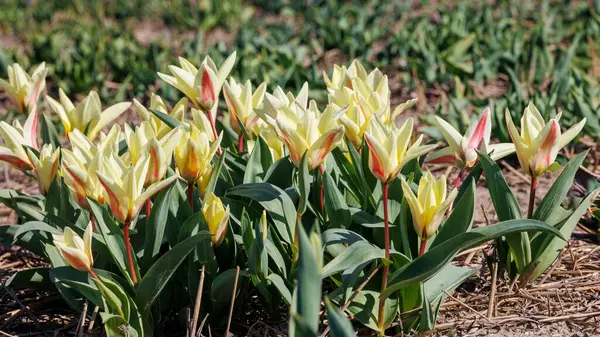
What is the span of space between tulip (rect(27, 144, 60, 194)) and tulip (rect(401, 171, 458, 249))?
0.95 metres

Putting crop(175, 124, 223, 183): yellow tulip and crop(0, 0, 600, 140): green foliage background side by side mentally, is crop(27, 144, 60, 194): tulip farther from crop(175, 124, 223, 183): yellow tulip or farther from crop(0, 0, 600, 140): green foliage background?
crop(0, 0, 600, 140): green foliage background

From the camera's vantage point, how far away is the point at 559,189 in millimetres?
2053

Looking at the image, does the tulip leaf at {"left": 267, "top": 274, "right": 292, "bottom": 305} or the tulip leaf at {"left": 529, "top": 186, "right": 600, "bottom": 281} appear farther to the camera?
the tulip leaf at {"left": 529, "top": 186, "right": 600, "bottom": 281}

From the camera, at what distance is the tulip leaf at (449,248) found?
5.69ft

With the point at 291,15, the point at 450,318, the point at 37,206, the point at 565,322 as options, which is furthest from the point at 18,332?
the point at 291,15

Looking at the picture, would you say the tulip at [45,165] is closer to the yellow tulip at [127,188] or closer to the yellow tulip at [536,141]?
the yellow tulip at [127,188]

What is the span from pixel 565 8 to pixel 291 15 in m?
2.01

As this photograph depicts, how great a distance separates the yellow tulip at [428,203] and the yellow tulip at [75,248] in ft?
2.30

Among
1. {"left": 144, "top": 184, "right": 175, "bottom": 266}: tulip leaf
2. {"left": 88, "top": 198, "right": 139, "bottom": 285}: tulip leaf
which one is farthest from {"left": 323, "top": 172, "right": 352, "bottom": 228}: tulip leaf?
{"left": 88, "top": 198, "right": 139, "bottom": 285}: tulip leaf

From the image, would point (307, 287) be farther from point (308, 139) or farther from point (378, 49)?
point (378, 49)

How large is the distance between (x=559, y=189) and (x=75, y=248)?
1.20 m

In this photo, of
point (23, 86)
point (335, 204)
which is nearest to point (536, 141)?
point (335, 204)

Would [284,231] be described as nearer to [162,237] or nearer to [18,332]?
[162,237]

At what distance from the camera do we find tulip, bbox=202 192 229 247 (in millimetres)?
1892
